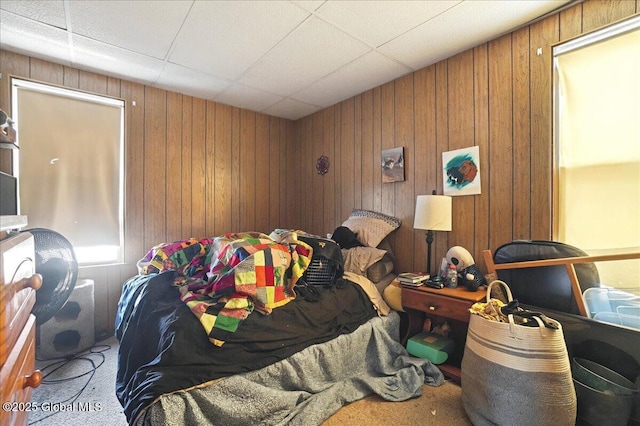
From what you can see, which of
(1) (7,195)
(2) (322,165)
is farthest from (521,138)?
(1) (7,195)

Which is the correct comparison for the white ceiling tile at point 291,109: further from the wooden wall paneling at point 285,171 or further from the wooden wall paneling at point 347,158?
the wooden wall paneling at point 347,158

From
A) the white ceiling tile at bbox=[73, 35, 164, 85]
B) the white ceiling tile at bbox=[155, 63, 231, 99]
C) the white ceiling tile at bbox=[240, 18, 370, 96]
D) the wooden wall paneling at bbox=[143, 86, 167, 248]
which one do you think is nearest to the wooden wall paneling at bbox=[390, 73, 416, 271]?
the white ceiling tile at bbox=[240, 18, 370, 96]

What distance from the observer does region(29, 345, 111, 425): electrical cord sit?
1.84 m

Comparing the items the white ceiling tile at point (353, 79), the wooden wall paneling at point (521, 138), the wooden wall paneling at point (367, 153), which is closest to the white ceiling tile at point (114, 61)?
the white ceiling tile at point (353, 79)

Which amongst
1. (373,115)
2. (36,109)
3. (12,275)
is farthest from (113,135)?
(12,275)

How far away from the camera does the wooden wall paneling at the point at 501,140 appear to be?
2.08m

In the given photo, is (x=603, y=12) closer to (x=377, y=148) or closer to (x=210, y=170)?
(x=377, y=148)

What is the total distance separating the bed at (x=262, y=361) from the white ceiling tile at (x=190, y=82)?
1.94 meters

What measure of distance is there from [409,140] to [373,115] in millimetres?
564

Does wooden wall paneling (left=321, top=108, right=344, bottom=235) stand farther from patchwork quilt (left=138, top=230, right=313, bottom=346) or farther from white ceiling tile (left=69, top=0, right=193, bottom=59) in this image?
white ceiling tile (left=69, top=0, right=193, bottom=59)

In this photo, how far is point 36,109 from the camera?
2.49m

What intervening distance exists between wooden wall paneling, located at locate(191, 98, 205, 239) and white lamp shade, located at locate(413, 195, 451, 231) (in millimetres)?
2508

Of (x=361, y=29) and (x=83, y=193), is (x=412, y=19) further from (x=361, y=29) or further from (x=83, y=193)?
(x=83, y=193)

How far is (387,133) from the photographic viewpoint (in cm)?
A: 291
